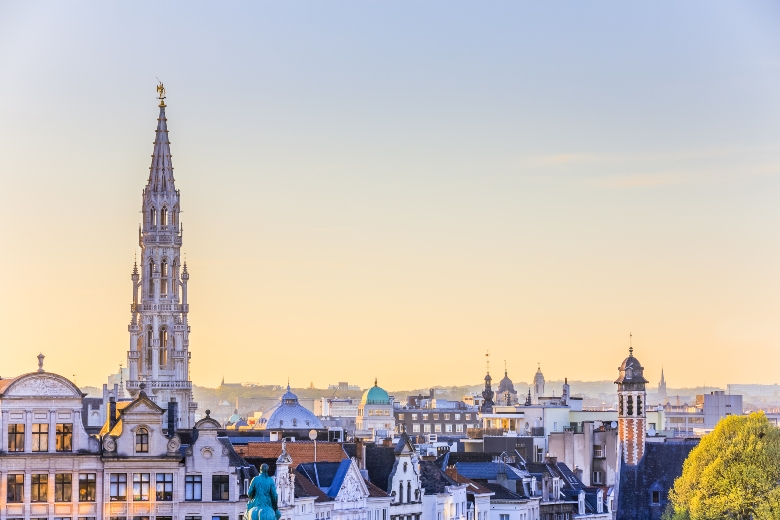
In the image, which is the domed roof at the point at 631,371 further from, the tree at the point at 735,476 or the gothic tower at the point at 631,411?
the tree at the point at 735,476

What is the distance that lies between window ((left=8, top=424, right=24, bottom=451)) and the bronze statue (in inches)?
1533

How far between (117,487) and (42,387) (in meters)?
7.63

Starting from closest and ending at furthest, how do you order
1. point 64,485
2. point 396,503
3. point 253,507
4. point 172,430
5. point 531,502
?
1. point 253,507
2. point 64,485
3. point 172,430
4. point 396,503
5. point 531,502

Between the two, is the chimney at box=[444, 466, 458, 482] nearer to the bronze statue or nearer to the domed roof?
the domed roof

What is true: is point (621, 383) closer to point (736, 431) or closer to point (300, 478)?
point (736, 431)

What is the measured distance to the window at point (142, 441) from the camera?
123 m

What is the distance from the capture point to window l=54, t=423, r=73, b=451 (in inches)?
4783

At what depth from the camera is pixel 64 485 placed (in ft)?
399

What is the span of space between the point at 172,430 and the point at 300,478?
352 inches

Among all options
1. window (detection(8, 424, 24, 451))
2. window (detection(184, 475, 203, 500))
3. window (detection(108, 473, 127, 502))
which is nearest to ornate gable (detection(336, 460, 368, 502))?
window (detection(184, 475, 203, 500))

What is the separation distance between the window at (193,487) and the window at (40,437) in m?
8.77

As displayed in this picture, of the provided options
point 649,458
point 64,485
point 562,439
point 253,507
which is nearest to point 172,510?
point 64,485

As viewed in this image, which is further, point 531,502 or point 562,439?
point 562,439

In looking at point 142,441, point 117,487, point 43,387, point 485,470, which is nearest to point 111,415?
point 142,441
